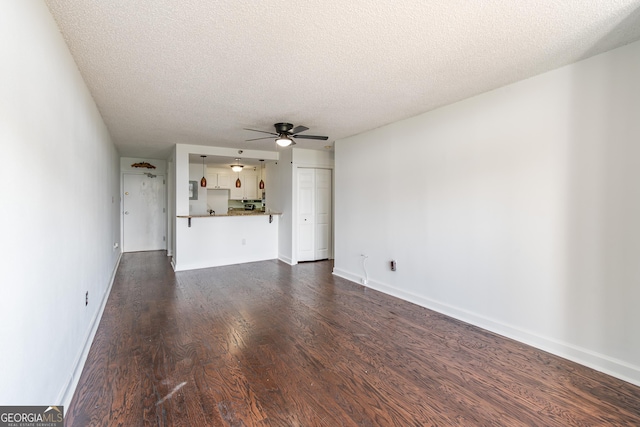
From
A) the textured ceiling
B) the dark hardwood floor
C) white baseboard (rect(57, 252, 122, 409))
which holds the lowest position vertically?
the dark hardwood floor

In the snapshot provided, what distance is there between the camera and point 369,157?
4.46m

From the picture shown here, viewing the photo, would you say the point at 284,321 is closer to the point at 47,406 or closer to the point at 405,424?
the point at 405,424

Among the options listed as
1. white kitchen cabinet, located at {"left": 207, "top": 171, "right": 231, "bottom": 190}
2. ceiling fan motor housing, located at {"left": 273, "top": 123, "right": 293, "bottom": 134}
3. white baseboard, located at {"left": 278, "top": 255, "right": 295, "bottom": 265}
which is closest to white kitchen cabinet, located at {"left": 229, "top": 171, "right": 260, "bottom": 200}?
white kitchen cabinet, located at {"left": 207, "top": 171, "right": 231, "bottom": 190}

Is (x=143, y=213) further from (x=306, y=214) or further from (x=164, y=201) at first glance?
(x=306, y=214)

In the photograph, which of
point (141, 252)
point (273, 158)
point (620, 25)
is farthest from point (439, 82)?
point (141, 252)

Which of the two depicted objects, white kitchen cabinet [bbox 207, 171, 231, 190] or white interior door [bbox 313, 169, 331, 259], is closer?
white interior door [bbox 313, 169, 331, 259]

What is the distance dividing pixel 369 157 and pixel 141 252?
6116mm

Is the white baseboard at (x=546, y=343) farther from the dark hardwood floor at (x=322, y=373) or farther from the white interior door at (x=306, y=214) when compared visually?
the white interior door at (x=306, y=214)

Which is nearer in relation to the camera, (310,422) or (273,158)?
(310,422)

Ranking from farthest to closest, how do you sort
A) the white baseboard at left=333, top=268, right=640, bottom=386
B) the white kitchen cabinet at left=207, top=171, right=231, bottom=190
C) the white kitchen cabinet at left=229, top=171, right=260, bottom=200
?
the white kitchen cabinet at left=229, top=171, right=260, bottom=200
the white kitchen cabinet at left=207, top=171, right=231, bottom=190
the white baseboard at left=333, top=268, right=640, bottom=386

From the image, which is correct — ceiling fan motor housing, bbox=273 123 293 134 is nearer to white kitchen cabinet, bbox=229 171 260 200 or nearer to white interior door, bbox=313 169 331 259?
white interior door, bbox=313 169 331 259

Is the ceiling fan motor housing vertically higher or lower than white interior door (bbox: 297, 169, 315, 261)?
higher

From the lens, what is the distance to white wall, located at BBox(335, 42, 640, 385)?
7.14 feet

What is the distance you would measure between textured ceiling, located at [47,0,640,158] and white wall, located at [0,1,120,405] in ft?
1.30
